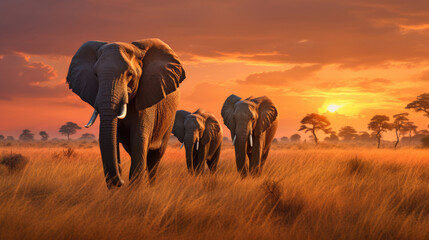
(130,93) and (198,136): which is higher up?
(130,93)

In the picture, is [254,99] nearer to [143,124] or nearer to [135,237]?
[143,124]

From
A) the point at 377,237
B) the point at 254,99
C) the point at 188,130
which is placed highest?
the point at 254,99

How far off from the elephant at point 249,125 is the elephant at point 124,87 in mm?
3932

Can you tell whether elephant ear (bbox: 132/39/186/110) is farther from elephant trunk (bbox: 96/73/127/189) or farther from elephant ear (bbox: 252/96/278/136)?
elephant ear (bbox: 252/96/278/136)

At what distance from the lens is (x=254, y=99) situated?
13.8 m

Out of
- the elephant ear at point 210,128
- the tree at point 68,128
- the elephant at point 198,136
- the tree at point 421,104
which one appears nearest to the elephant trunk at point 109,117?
the elephant at point 198,136

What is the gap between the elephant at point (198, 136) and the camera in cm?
1321

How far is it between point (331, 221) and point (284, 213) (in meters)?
0.81

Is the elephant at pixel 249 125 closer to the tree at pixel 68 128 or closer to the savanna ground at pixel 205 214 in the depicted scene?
the savanna ground at pixel 205 214

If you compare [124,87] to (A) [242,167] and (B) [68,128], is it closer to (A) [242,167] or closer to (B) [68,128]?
(A) [242,167]

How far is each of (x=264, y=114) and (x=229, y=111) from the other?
1.22m

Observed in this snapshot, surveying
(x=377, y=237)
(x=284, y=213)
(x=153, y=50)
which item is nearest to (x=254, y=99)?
(x=153, y=50)

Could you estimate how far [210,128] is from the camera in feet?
46.7

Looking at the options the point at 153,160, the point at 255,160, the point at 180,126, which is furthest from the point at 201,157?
the point at 153,160
